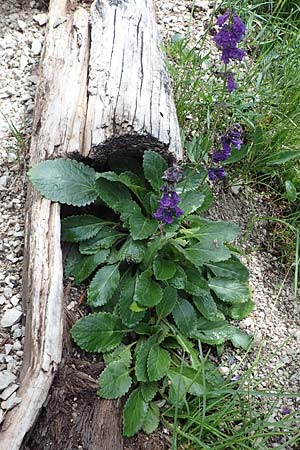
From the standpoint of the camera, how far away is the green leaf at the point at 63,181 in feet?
7.43

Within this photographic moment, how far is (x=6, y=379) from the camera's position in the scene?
2.04 m

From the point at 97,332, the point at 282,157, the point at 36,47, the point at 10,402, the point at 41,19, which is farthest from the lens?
the point at 41,19

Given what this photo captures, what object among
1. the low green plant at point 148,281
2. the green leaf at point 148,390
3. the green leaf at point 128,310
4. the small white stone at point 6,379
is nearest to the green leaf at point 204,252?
the low green plant at point 148,281

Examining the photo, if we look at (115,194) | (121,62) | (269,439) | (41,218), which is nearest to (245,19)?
(121,62)

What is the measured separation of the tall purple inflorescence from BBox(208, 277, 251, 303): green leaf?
315 millimetres

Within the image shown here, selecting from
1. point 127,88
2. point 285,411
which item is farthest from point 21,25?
point 285,411

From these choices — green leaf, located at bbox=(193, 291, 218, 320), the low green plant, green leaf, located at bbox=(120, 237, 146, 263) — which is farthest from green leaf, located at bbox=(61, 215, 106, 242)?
green leaf, located at bbox=(193, 291, 218, 320)

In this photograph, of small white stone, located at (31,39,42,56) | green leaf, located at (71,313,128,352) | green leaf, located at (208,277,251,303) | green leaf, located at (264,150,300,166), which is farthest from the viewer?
small white stone, located at (31,39,42,56)

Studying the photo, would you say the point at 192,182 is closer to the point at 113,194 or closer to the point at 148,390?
the point at 113,194

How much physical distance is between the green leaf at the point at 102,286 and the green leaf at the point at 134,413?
13.2 inches

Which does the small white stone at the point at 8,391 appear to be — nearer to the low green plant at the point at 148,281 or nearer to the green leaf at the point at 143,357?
the low green plant at the point at 148,281

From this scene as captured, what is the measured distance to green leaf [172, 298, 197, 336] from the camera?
224 centimetres

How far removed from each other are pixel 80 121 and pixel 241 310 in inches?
37.0

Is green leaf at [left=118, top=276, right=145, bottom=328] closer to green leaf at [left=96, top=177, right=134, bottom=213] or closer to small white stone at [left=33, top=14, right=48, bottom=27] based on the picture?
green leaf at [left=96, top=177, right=134, bottom=213]
